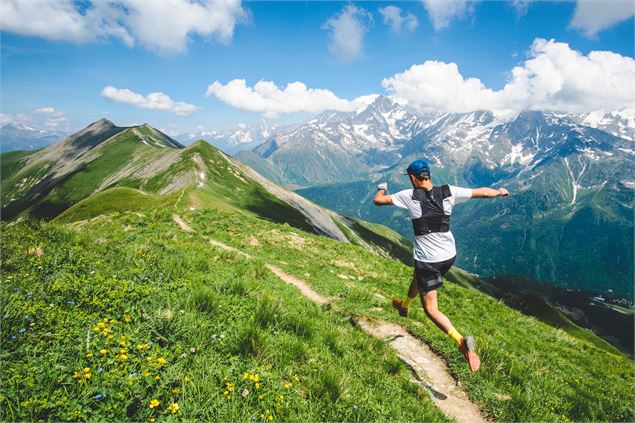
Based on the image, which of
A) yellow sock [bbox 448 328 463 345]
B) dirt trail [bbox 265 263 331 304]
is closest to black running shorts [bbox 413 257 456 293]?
yellow sock [bbox 448 328 463 345]

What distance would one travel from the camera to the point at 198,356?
17.1 feet

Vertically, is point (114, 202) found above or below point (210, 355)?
below

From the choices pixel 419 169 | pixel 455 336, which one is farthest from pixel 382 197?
pixel 455 336

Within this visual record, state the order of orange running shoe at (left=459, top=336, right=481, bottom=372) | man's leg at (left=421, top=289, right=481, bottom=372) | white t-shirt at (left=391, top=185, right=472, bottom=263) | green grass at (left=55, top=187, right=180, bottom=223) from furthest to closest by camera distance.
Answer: green grass at (left=55, top=187, right=180, bottom=223), white t-shirt at (left=391, top=185, right=472, bottom=263), man's leg at (left=421, top=289, right=481, bottom=372), orange running shoe at (left=459, top=336, right=481, bottom=372)

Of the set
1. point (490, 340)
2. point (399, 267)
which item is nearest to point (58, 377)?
point (490, 340)

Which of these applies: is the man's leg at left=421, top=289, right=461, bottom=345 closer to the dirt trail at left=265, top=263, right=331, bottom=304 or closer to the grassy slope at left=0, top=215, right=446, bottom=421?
the grassy slope at left=0, top=215, right=446, bottom=421

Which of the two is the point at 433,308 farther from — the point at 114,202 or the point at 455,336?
the point at 114,202

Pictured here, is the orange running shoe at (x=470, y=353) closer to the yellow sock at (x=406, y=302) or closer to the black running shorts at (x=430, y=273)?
the black running shorts at (x=430, y=273)

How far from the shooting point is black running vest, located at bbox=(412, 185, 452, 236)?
8188 mm

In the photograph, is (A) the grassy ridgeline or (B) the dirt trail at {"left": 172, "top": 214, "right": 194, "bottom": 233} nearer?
(A) the grassy ridgeline

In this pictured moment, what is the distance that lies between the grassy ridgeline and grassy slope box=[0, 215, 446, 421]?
22 millimetres

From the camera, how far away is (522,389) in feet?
27.0

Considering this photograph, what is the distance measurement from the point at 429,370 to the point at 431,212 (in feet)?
14.6

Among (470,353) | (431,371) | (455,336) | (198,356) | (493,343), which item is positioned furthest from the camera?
(493,343)
